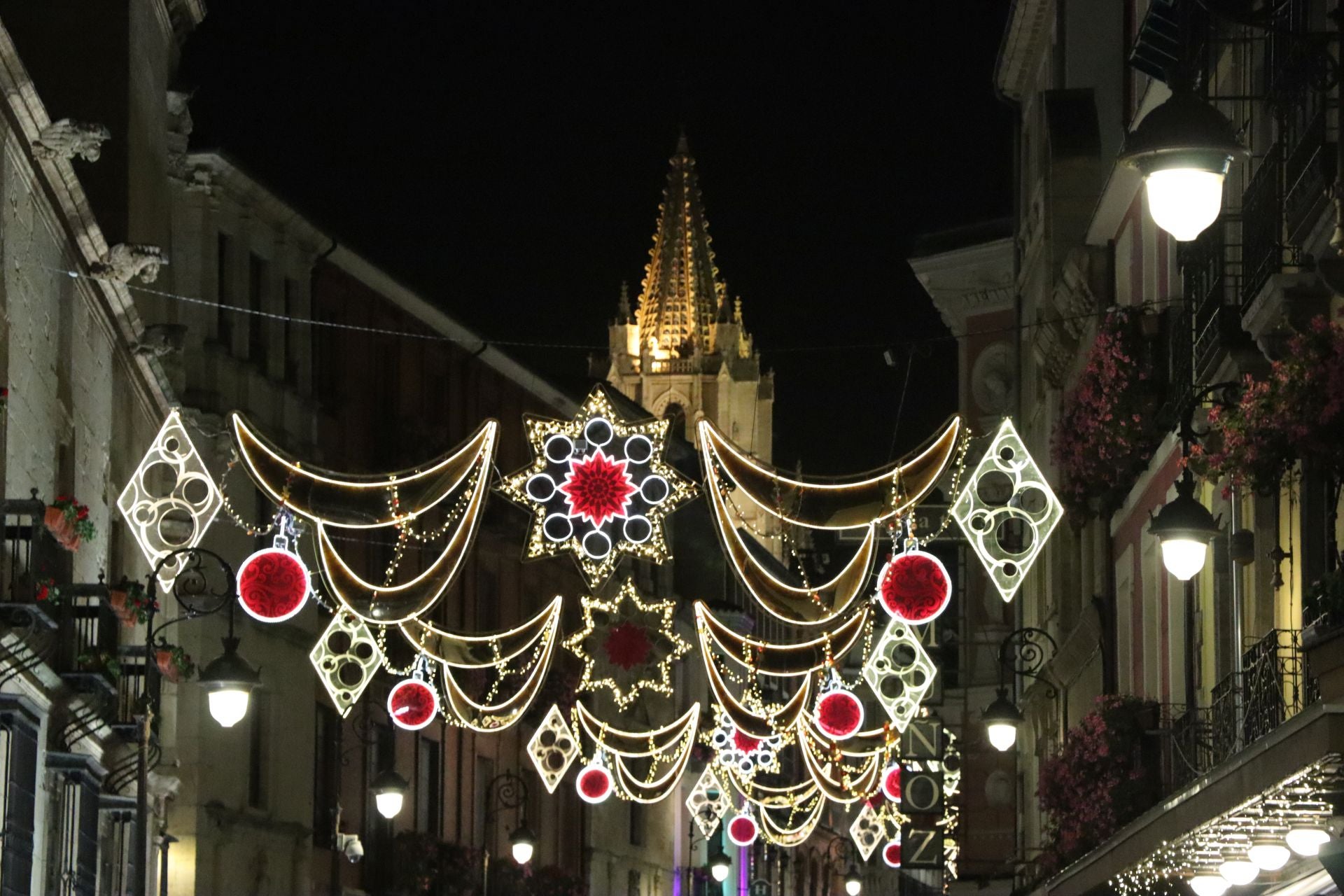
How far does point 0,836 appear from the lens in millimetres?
22359

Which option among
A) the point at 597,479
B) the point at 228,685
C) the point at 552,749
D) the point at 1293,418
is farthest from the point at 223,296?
the point at 1293,418

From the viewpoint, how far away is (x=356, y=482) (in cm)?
2428

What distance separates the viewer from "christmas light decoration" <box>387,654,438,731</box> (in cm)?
3444

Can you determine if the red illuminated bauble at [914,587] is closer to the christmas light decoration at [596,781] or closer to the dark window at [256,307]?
the dark window at [256,307]

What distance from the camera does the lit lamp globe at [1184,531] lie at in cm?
1752

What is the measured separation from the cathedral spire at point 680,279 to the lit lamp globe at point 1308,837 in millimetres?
118392

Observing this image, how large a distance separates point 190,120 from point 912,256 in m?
14.6

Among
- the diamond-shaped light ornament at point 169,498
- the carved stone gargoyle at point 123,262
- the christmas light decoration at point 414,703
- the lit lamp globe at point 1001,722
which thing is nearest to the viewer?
the diamond-shaped light ornament at point 169,498

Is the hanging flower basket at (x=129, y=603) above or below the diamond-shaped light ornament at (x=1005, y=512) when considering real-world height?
below

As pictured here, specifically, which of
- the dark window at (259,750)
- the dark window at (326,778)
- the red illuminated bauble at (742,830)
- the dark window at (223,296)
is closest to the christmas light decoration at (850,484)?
the dark window at (223,296)

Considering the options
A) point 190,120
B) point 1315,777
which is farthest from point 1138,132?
point 190,120

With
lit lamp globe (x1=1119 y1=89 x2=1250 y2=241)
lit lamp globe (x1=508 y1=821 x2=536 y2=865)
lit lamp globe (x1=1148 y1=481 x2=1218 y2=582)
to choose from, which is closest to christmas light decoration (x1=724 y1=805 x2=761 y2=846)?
lit lamp globe (x1=508 y1=821 x2=536 y2=865)

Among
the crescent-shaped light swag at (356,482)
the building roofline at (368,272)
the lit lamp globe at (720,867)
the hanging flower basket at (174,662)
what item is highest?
the building roofline at (368,272)

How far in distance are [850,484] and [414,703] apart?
1197 cm
